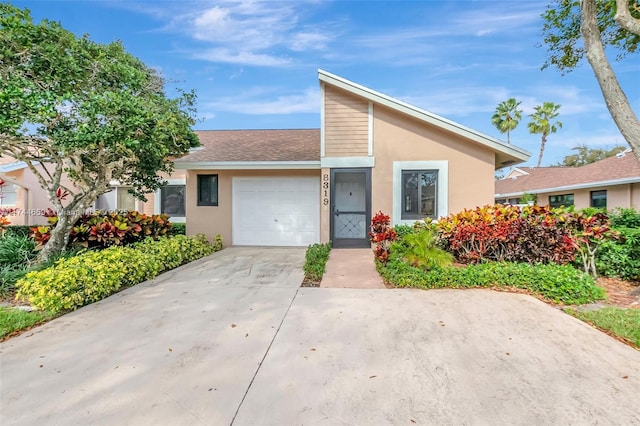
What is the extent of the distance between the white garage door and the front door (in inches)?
41.8

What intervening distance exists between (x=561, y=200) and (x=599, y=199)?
125 inches

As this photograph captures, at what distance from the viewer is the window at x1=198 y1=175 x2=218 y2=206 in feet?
33.7

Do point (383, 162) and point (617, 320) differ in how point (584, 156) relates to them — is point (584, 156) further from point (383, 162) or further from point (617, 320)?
point (617, 320)

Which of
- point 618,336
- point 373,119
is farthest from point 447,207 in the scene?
point 618,336

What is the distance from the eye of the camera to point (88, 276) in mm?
4719

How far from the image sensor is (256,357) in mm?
2994

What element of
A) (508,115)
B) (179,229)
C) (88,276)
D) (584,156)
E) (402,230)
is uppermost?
(508,115)

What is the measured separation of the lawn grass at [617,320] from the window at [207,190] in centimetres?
967

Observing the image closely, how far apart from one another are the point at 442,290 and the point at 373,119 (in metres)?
5.42

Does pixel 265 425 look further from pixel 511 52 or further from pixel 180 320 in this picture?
pixel 511 52

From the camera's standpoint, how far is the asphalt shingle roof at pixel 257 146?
9961 millimetres

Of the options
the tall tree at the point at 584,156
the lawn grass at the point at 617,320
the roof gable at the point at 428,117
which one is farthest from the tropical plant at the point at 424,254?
the tall tree at the point at 584,156

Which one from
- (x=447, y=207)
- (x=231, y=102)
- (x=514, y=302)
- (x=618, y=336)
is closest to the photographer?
(x=618, y=336)

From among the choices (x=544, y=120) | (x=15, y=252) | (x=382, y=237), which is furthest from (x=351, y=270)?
(x=544, y=120)
